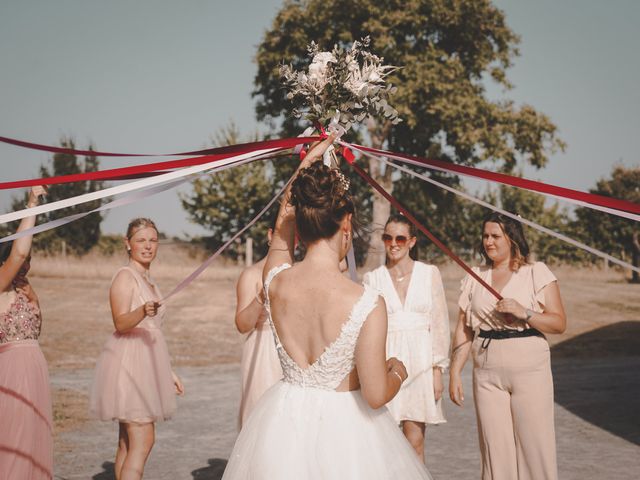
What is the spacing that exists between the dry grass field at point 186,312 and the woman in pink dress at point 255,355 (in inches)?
171

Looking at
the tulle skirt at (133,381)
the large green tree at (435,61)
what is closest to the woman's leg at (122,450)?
the tulle skirt at (133,381)

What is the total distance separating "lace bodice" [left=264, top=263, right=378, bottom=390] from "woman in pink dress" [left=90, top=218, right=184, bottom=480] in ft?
6.16

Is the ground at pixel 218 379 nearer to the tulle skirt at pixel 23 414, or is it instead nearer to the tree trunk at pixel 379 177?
the tulle skirt at pixel 23 414

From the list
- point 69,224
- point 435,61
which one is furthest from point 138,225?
point 69,224

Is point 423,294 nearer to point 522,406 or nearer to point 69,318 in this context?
point 522,406

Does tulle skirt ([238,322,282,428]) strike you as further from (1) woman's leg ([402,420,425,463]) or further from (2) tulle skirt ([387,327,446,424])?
(1) woman's leg ([402,420,425,463])

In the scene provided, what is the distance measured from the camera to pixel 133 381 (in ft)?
16.4

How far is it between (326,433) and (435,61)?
22.3m

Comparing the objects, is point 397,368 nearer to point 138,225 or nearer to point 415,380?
point 415,380

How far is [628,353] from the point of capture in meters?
14.8

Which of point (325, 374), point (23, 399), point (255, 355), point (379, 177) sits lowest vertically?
point (23, 399)

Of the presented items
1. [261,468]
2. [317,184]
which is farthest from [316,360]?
[317,184]

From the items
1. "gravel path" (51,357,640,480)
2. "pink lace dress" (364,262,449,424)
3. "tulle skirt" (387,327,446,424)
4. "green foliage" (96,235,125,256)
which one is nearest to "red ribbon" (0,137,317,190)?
"pink lace dress" (364,262,449,424)

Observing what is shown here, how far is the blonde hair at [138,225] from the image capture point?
208 inches
